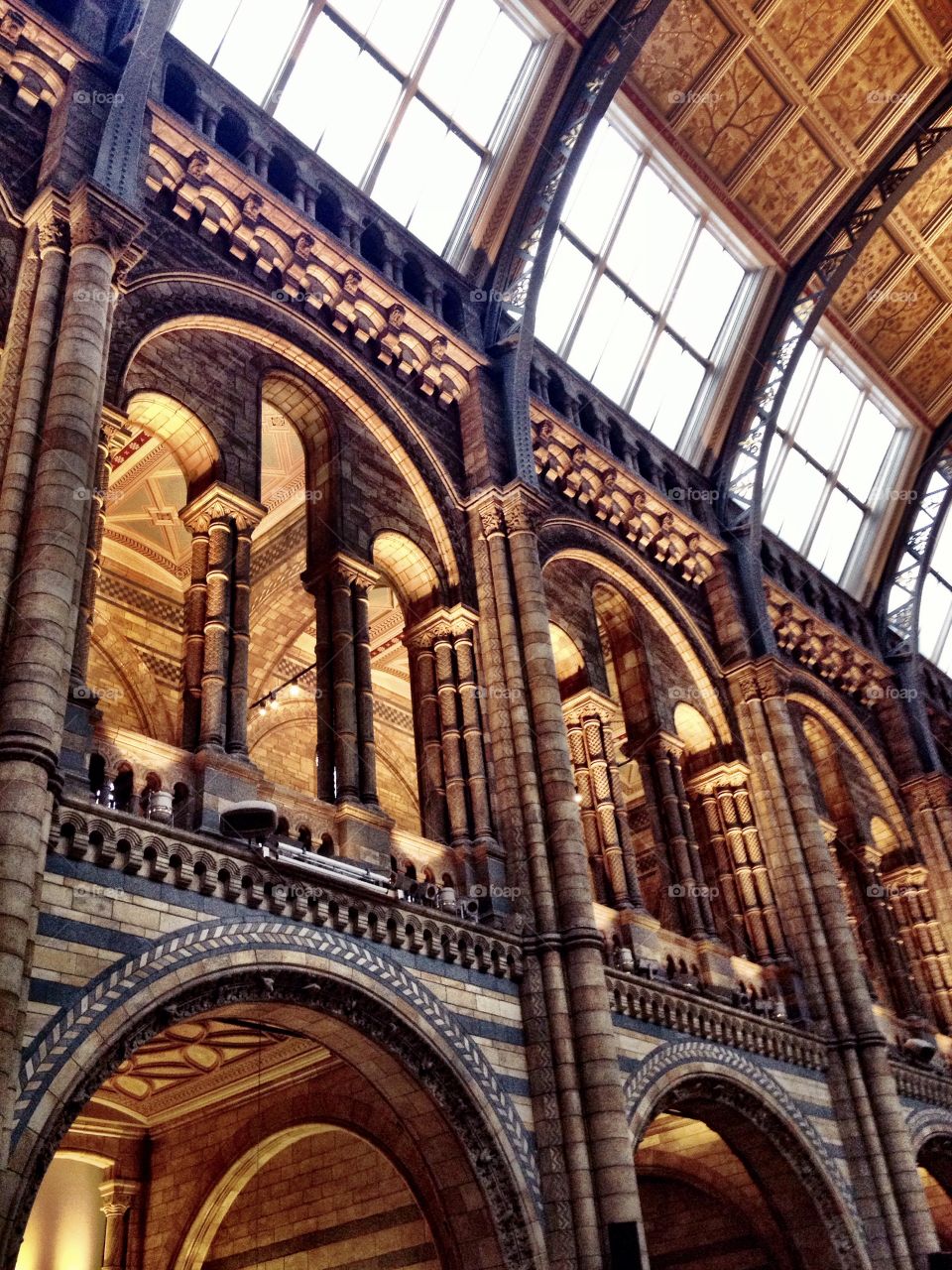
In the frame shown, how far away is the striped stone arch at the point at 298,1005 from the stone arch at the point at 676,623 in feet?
26.4

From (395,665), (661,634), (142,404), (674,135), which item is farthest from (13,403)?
(674,135)

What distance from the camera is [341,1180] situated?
1288 centimetres

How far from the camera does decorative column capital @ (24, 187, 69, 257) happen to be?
10336 millimetres

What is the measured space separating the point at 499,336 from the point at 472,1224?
1052cm

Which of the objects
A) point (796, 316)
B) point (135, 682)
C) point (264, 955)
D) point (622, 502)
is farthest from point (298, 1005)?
point (796, 316)

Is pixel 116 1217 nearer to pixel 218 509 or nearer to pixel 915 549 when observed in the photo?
pixel 218 509

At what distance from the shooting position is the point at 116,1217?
13.5 meters

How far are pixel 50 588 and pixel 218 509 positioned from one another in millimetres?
3326

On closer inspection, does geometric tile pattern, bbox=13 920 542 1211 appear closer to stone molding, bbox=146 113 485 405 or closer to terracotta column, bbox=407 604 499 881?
terracotta column, bbox=407 604 499 881

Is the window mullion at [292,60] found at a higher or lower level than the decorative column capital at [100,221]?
higher

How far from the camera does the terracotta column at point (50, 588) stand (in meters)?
7.29

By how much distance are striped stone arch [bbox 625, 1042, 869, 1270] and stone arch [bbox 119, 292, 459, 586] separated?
5902mm

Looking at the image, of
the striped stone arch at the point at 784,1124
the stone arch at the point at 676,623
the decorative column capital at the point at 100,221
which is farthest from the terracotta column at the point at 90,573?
the stone arch at the point at 676,623

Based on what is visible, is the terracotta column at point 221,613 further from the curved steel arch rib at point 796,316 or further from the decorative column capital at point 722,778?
the curved steel arch rib at point 796,316
